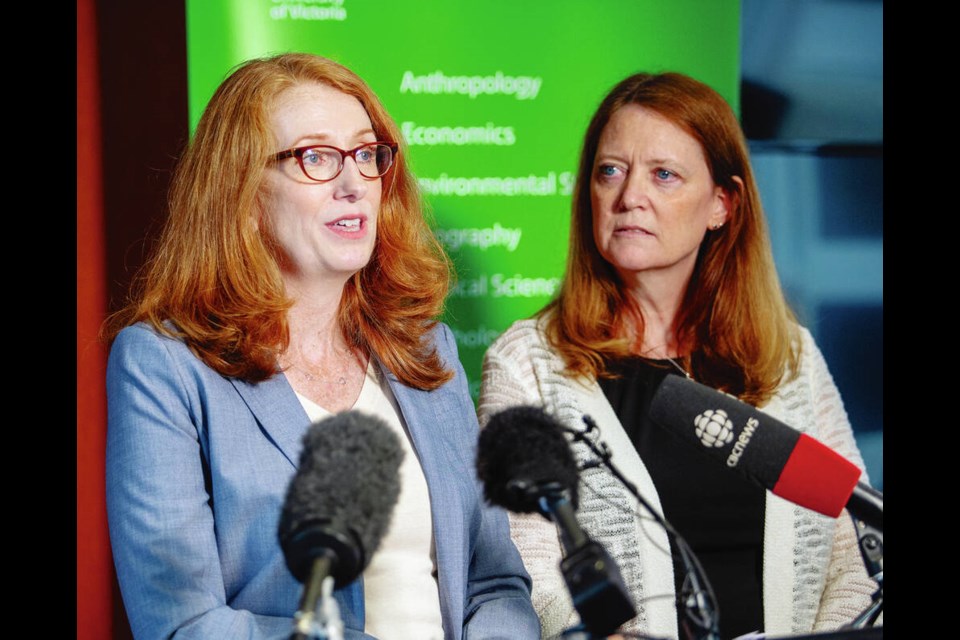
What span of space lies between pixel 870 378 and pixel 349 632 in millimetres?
1712

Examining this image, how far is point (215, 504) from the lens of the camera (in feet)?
5.67

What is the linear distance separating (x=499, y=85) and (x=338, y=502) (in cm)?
182

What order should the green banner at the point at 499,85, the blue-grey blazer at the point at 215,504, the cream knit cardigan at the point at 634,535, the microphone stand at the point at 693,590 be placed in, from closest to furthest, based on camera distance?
the microphone stand at the point at 693,590
the blue-grey blazer at the point at 215,504
the cream knit cardigan at the point at 634,535
the green banner at the point at 499,85

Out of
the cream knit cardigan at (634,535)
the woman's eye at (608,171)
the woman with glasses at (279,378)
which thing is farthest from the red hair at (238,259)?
the woman's eye at (608,171)

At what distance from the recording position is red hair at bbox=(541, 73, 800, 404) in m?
2.43

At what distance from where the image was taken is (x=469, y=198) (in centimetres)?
260

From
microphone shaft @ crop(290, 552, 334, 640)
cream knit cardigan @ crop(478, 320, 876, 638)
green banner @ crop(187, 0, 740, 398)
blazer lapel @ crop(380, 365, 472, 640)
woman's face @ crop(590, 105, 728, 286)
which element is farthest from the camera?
green banner @ crop(187, 0, 740, 398)

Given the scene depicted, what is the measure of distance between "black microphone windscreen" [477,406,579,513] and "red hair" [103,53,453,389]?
31.3 inches

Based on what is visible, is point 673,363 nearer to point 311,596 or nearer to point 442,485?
point 442,485

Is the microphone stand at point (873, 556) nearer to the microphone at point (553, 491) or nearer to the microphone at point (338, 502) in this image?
the microphone at point (553, 491)

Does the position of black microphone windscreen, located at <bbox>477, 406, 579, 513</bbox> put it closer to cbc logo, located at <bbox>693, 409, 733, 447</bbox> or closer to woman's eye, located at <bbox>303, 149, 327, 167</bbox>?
cbc logo, located at <bbox>693, 409, 733, 447</bbox>

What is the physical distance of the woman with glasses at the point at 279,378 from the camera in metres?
1.66

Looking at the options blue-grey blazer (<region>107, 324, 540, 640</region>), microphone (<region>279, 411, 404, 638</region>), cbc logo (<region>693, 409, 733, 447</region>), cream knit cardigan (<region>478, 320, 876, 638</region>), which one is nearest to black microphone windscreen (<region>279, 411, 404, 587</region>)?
microphone (<region>279, 411, 404, 638</region>)

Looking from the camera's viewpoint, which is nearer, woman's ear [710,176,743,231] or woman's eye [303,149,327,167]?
woman's eye [303,149,327,167]
